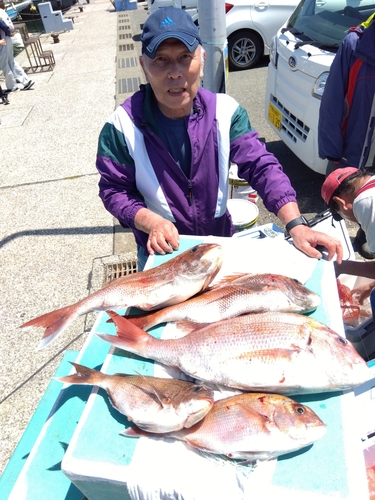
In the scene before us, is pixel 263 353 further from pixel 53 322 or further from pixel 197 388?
pixel 53 322

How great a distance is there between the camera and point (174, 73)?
5.93 feet

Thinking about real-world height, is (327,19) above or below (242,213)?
above

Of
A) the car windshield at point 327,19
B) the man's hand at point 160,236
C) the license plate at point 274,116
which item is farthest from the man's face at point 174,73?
the license plate at point 274,116

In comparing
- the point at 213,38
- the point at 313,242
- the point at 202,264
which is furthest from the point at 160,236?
the point at 213,38

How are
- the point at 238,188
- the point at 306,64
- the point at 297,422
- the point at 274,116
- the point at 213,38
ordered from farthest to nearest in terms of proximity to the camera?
1. the point at 274,116
2. the point at 306,64
3. the point at 238,188
4. the point at 213,38
5. the point at 297,422

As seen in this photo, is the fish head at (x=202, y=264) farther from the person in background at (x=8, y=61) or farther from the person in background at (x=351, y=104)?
the person in background at (x=8, y=61)

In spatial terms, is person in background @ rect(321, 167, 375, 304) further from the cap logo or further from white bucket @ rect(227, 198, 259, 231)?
the cap logo

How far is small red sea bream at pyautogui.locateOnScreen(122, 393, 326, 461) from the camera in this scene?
1045 mm

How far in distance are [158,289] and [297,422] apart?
0.69 m

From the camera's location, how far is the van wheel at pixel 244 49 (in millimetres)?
8648

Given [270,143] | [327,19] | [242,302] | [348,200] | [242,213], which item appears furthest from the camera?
[270,143]

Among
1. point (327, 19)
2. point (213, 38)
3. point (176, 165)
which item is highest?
point (327, 19)

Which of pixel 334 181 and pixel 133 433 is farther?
pixel 334 181

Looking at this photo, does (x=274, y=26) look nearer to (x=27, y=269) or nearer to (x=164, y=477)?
(x=27, y=269)
